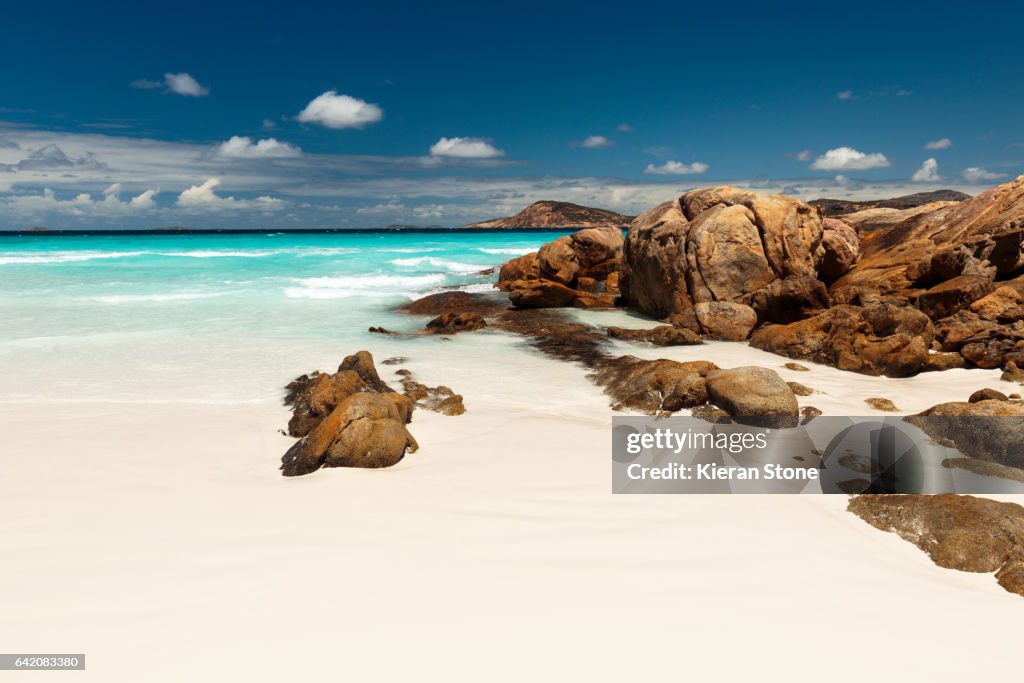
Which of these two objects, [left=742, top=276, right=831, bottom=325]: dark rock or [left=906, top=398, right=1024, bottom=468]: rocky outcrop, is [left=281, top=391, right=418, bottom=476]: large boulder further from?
[left=742, top=276, right=831, bottom=325]: dark rock

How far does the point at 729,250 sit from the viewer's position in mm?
13172

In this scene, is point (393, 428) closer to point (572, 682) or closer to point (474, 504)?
point (474, 504)

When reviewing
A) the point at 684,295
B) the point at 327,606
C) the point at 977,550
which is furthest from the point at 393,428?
the point at 684,295

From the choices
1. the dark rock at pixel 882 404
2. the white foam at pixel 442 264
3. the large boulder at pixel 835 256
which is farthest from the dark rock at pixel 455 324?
the white foam at pixel 442 264

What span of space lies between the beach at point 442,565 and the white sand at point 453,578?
2 centimetres

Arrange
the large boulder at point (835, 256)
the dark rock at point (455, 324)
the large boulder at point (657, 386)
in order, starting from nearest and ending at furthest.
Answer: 1. the large boulder at point (657, 386)
2. the dark rock at point (455, 324)
3. the large boulder at point (835, 256)

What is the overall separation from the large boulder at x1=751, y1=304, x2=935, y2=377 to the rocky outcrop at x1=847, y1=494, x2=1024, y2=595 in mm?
5318

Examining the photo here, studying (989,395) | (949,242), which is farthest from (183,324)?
(949,242)

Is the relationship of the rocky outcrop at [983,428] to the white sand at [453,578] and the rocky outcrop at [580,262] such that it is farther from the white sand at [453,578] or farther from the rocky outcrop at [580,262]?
the rocky outcrop at [580,262]

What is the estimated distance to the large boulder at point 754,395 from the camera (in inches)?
248

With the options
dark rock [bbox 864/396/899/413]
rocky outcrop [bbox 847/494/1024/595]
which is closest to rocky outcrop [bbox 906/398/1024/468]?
dark rock [bbox 864/396/899/413]

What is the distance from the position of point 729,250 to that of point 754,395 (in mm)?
7723

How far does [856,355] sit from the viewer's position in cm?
893

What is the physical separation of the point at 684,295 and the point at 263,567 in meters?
12.1
